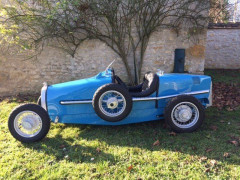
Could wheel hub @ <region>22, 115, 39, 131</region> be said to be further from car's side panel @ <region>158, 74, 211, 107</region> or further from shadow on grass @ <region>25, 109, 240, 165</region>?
car's side panel @ <region>158, 74, 211, 107</region>

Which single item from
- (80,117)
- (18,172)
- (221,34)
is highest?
(221,34)

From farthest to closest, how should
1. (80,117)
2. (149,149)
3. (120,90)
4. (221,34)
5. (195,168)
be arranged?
(221,34)
(80,117)
(120,90)
(149,149)
(195,168)

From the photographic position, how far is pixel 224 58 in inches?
477

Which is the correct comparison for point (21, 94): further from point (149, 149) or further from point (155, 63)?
point (149, 149)

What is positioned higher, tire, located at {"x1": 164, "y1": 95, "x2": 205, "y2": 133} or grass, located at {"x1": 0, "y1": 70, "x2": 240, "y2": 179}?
tire, located at {"x1": 164, "y1": 95, "x2": 205, "y2": 133}

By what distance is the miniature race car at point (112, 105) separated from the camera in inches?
139

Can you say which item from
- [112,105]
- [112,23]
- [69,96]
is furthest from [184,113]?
[112,23]

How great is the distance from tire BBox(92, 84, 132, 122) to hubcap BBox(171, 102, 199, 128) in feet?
2.96

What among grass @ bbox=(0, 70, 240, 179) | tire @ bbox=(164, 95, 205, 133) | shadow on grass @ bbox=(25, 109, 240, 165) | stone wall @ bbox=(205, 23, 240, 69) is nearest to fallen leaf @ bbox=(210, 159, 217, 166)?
grass @ bbox=(0, 70, 240, 179)

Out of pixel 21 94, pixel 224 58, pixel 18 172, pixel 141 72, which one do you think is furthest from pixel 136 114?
pixel 224 58

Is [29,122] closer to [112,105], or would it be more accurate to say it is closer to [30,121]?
[30,121]

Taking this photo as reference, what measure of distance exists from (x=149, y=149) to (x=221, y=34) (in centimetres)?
1131

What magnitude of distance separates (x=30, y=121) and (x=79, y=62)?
396cm

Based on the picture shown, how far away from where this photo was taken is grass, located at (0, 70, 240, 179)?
2.73 metres
